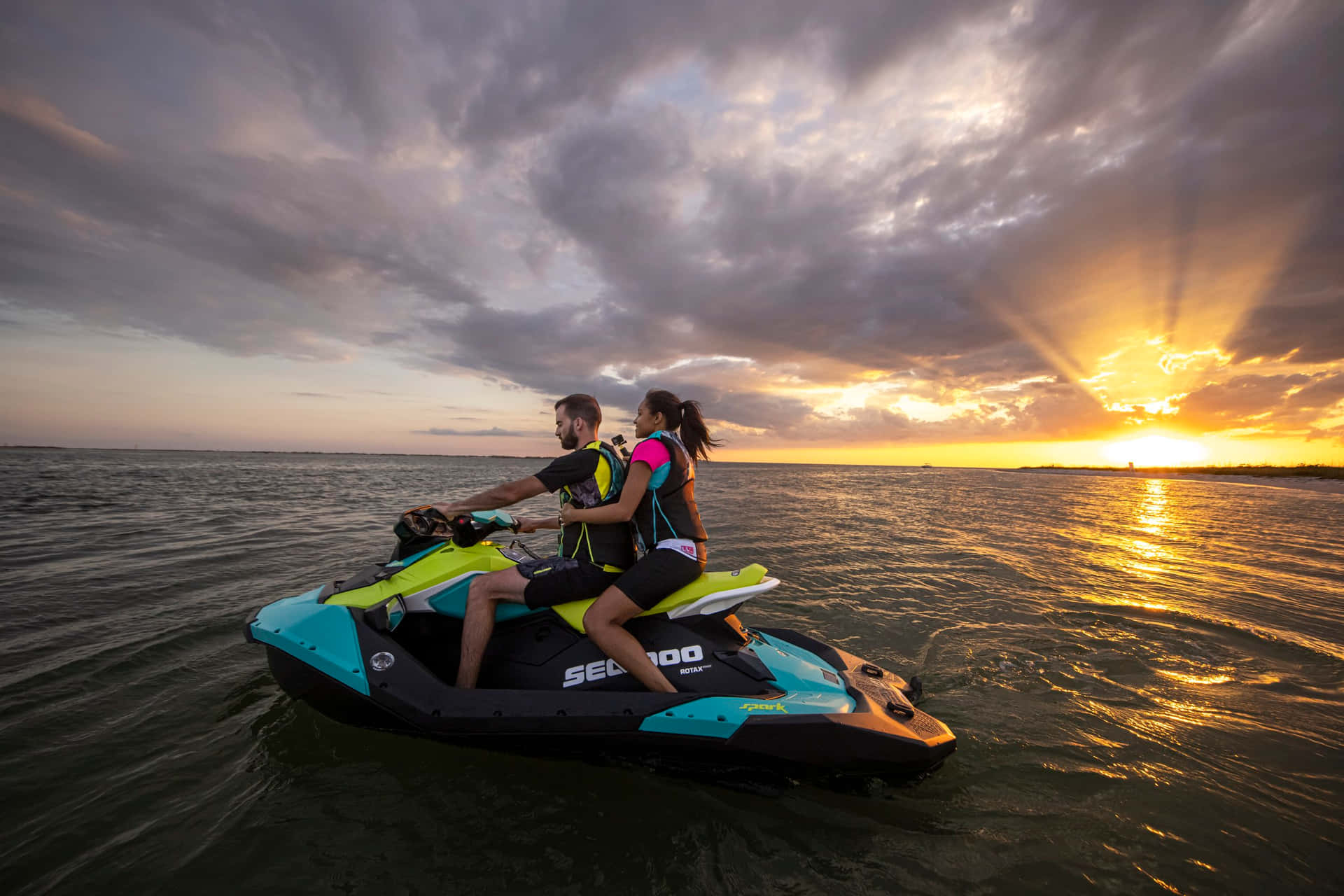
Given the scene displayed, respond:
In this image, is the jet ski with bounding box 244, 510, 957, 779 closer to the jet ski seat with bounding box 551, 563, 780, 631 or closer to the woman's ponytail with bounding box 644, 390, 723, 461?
the jet ski seat with bounding box 551, 563, 780, 631

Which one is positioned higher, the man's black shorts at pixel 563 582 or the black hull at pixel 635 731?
the man's black shorts at pixel 563 582

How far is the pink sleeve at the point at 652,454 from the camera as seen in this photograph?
3.41 metres

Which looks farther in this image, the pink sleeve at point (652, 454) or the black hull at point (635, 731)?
the pink sleeve at point (652, 454)

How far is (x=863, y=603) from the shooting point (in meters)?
7.30

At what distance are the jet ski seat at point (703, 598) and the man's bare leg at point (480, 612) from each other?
346 millimetres

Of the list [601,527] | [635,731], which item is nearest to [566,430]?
[601,527]

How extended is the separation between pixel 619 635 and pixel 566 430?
150 centimetres

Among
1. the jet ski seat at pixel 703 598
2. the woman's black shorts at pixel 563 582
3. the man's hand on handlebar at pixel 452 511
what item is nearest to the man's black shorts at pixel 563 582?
the woman's black shorts at pixel 563 582

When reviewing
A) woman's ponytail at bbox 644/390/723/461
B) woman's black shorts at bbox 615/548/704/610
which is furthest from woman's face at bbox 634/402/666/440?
woman's black shorts at bbox 615/548/704/610

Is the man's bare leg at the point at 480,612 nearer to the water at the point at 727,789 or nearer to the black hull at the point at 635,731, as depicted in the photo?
the black hull at the point at 635,731

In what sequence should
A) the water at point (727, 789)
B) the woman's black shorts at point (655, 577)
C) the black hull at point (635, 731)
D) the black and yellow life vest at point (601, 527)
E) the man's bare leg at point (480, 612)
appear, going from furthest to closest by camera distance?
the black and yellow life vest at point (601, 527)
the man's bare leg at point (480, 612)
the woman's black shorts at point (655, 577)
the black hull at point (635, 731)
the water at point (727, 789)

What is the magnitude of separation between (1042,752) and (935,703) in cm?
87

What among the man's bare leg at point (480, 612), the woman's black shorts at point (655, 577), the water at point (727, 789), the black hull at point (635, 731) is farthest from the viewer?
the man's bare leg at point (480, 612)

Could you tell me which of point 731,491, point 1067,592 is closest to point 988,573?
point 1067,592
